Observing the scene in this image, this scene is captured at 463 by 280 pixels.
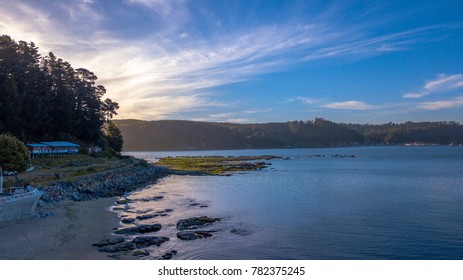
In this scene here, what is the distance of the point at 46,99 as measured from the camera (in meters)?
63.4

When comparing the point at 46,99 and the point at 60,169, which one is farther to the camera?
the point at 46,99

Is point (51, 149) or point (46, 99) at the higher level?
point (46, 99)

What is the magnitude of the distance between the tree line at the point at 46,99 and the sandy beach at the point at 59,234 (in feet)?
102

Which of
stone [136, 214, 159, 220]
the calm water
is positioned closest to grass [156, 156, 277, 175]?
the calm water

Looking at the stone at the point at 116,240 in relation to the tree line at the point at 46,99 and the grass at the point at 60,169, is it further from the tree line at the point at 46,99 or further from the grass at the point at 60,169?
the tree line at the point at 46,99

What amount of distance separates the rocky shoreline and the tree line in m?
16.1

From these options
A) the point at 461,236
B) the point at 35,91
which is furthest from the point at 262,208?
the point at 35,91

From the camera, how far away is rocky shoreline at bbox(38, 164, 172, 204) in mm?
36281

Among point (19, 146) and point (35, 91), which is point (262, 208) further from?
point (35, 91)

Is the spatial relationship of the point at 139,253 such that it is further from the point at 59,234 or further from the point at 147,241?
the point at 59,234

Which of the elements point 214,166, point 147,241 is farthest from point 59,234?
point 214,166

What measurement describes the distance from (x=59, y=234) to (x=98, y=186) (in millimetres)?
22041

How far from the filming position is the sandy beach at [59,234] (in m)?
20.2

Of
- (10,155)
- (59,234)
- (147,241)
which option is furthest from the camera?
(10,155)
